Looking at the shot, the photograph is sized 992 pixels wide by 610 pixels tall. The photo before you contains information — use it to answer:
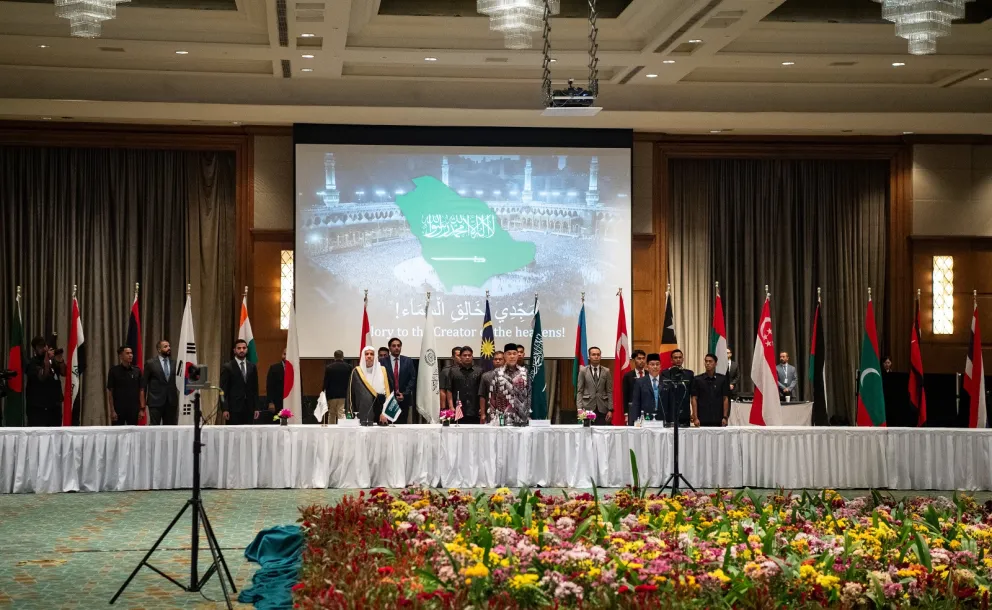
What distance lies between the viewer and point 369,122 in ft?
49.8

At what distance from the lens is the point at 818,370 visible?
15680mm

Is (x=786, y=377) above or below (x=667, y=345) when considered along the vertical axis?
below

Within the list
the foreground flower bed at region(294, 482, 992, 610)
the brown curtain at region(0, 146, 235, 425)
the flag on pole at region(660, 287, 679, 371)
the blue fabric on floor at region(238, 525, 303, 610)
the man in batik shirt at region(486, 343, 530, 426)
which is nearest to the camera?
the foreground flower bed at region(294, 482, 992, 610)

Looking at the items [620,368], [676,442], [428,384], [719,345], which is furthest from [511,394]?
[719,345]

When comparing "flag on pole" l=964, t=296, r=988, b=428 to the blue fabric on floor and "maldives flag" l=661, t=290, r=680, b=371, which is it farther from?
the blue fabric on floor

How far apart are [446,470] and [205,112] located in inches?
251

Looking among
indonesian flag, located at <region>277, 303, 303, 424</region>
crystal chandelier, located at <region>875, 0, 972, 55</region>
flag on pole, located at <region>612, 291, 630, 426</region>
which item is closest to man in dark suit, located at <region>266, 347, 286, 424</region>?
indonesian flag, located at <region>277, 303, 303, 424</region>

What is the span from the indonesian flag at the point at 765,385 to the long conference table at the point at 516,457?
2.66 ft

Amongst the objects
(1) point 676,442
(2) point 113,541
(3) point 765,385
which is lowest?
(2) point 113,541

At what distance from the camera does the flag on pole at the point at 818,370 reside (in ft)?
49.1

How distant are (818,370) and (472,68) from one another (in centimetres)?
613

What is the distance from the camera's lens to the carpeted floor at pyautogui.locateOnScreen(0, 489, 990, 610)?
20.8ft

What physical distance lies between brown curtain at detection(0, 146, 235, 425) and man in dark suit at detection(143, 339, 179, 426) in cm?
317

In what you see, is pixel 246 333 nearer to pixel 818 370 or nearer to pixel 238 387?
pixel 238 387
